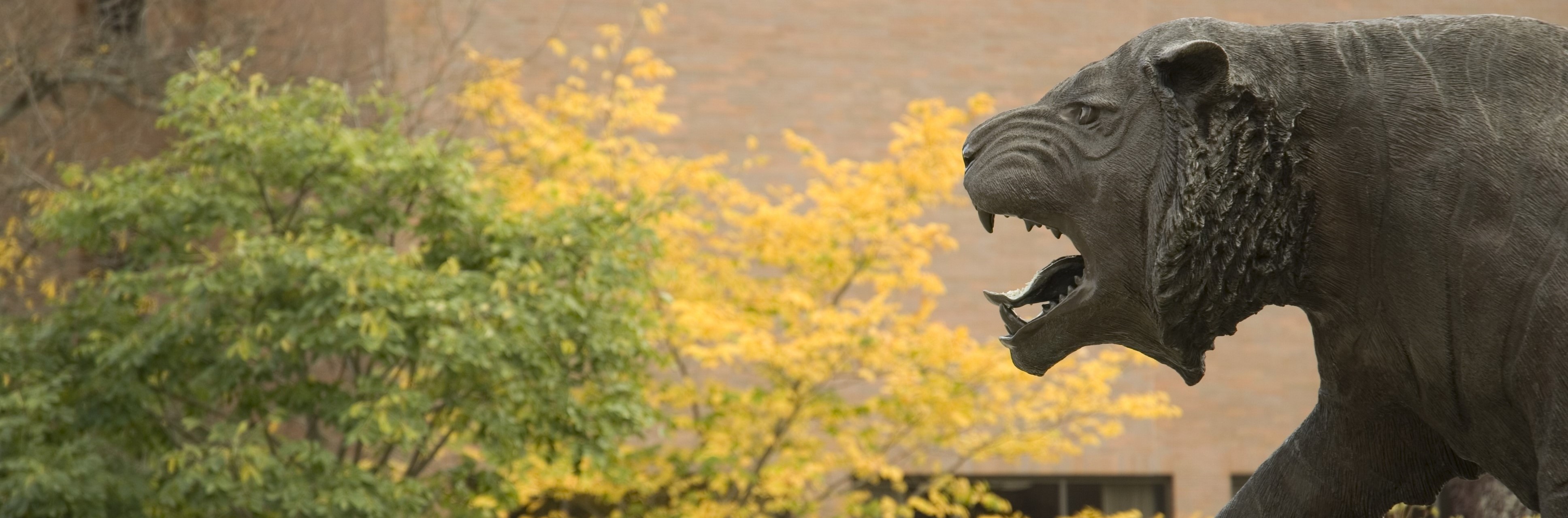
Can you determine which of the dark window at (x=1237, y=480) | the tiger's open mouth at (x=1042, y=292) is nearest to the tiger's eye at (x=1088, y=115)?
the tiger's open mouth at (x=1042, y=292)

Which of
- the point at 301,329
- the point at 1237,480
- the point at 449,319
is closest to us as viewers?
the point at 301,329

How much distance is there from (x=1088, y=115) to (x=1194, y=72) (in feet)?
0.49

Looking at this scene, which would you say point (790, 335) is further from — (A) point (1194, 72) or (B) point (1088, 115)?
(A) point (1194, 72)

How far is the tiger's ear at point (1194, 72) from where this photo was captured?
1.84 m

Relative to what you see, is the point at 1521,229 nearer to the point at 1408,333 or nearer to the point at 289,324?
the point at 1408,333

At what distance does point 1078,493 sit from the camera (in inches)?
663

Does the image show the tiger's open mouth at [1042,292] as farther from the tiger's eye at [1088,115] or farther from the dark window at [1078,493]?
the dark window at [1078,493]

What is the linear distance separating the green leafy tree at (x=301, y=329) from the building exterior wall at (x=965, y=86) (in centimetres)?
672

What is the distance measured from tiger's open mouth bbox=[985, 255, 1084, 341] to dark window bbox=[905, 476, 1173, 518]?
14300mm

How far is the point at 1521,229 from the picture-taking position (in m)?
1.73

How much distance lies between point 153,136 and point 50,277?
3296 mm

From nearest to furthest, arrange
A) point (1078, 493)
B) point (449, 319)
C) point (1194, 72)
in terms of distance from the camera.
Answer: point (1194, 72) < point (449, 319) < point (1078, 493)

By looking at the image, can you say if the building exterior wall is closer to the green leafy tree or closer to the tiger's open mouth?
the green leafy tree

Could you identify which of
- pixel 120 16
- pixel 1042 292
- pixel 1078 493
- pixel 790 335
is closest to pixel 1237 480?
pixel 1078 493
